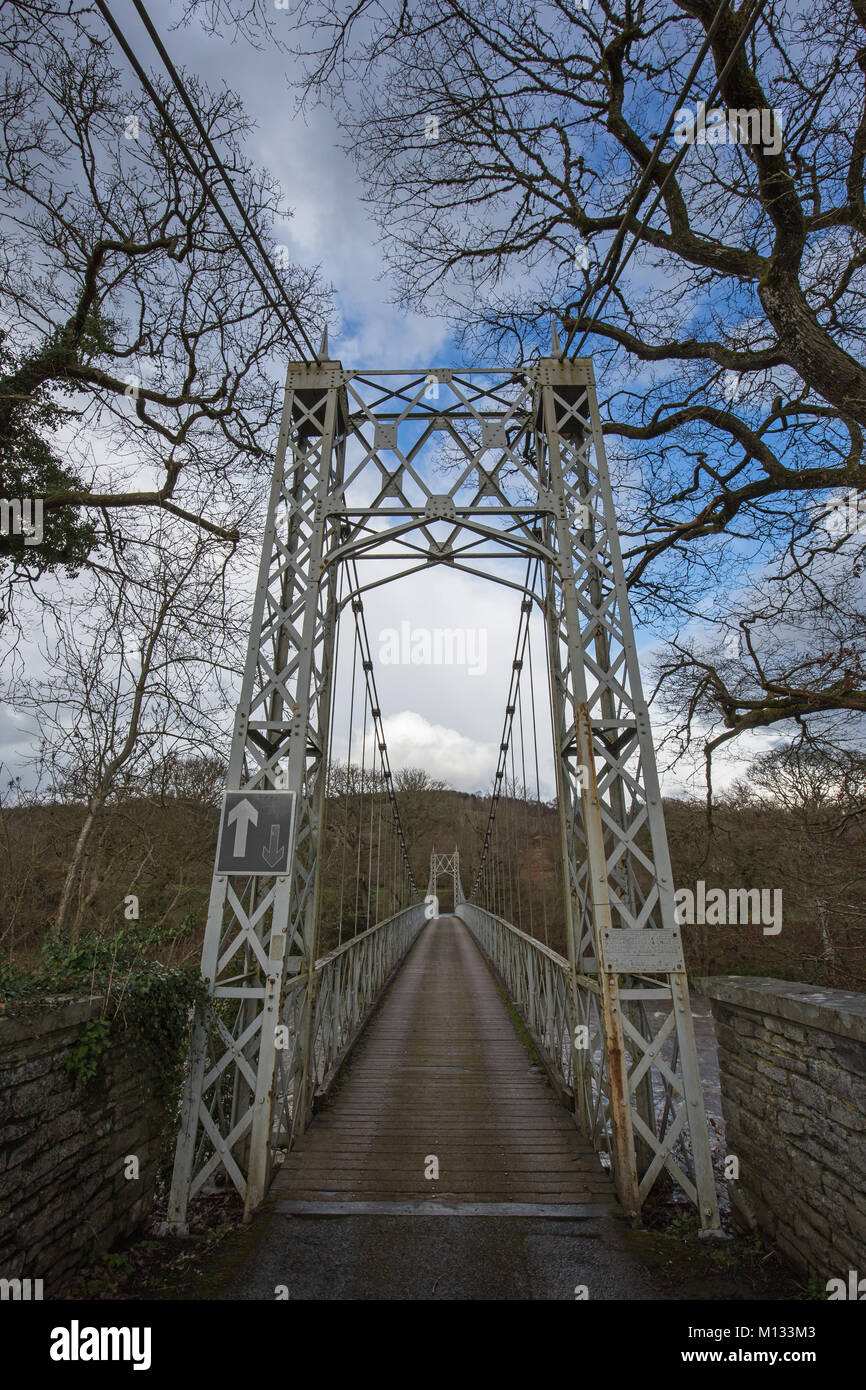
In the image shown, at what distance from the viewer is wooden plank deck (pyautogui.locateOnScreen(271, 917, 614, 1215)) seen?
326cm

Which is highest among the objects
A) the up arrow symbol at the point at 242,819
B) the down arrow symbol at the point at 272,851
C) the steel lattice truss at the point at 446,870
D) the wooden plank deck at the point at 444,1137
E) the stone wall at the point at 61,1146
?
the up arrow symbol at the point at 242,819

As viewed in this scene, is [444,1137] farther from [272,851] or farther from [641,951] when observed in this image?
[272,851]

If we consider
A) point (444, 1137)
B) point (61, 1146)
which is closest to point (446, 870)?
point (444, 1137)

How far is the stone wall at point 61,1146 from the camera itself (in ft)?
6.82

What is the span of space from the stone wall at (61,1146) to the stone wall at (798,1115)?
267cm

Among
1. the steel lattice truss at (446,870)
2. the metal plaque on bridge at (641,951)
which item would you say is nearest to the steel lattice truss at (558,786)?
the metal plaque on bridge at (641,951)

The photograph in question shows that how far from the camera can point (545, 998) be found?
19.5 ft

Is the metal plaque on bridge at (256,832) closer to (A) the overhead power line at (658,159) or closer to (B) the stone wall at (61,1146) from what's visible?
(B) the stone wall at (61,1146)

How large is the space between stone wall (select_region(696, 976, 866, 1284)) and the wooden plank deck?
83cm

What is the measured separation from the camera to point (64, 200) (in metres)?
4.84

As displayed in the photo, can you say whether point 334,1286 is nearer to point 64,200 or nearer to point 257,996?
point 257,996

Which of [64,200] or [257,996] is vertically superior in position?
[64,200]
